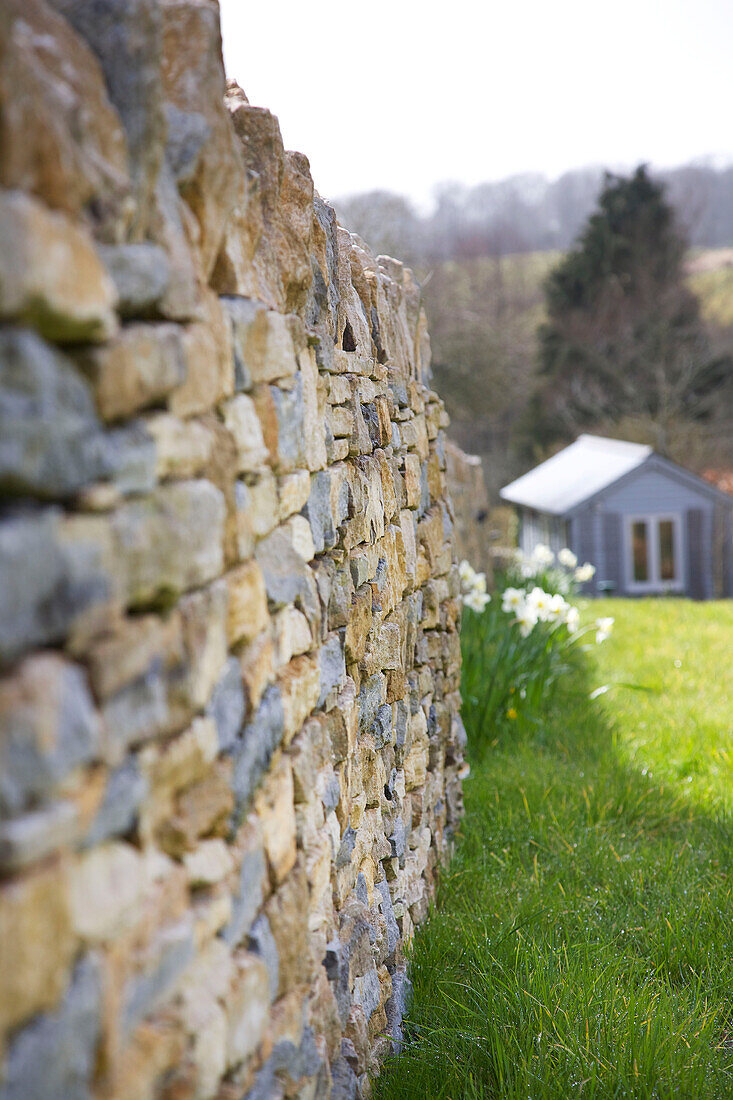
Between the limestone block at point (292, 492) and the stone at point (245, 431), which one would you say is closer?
the stone at point (245, 431)

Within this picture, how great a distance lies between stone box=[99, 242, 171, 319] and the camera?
39.1 inches

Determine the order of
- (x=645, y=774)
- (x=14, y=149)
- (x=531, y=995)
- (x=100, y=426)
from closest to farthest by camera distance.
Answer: (x=14, y=149) → (x=100, y=426) → (x=531, y=995) → (x=645, y=774)

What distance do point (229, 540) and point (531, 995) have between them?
1.61 meters

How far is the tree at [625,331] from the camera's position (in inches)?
785

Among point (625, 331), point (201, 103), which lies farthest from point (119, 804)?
point (625, 331)

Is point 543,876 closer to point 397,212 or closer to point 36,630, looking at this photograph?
point 36,630

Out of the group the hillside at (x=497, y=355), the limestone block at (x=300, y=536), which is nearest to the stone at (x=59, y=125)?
the limestone block at (x=300, y=536)

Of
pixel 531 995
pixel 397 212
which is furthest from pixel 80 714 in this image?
pixel 397 212

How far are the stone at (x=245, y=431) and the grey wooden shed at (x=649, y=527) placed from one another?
11682 mm

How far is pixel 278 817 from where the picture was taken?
4.75 ft

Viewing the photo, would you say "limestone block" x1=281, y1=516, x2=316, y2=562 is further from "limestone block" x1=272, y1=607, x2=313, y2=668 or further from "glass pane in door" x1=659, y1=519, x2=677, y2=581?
"glass pane in door" x1=659, y1=519, x2=677, y2=581

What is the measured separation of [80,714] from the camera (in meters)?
0.87

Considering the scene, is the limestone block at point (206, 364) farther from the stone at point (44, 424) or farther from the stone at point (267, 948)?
the stone at point (267, 948)

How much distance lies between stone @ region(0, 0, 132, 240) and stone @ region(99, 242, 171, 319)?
0.10 feet
